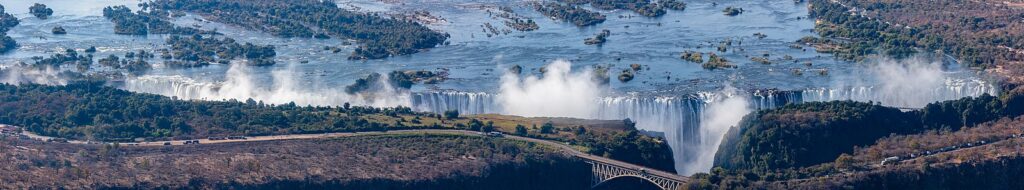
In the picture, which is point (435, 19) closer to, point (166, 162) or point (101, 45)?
point (101, 45)

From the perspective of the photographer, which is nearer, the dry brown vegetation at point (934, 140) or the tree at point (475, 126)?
the dry brown vegetation at point (934, 140)

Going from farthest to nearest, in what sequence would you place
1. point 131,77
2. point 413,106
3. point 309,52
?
point 309,52, point 131,77, point 413,106

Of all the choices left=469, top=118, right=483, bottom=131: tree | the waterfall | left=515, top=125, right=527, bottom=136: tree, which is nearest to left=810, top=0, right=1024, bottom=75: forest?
the waterfall

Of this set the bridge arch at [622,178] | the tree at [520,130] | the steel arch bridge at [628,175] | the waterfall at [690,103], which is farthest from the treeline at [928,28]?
the steel arch bridge at [628,175]

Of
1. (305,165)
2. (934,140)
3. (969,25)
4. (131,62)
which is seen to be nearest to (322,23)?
(131,62)

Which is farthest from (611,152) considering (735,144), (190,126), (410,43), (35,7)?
(35,7)

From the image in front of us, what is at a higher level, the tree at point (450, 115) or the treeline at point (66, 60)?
the tree at point (450, 115)

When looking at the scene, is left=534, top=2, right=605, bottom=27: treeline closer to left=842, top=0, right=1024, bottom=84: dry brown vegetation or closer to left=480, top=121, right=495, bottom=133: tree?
left=842, top=0, right=1024, bottom=84: dry brown vegetation

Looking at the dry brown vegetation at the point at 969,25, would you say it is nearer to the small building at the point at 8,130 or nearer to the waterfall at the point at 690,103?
the waterfall at the point at 690,103
